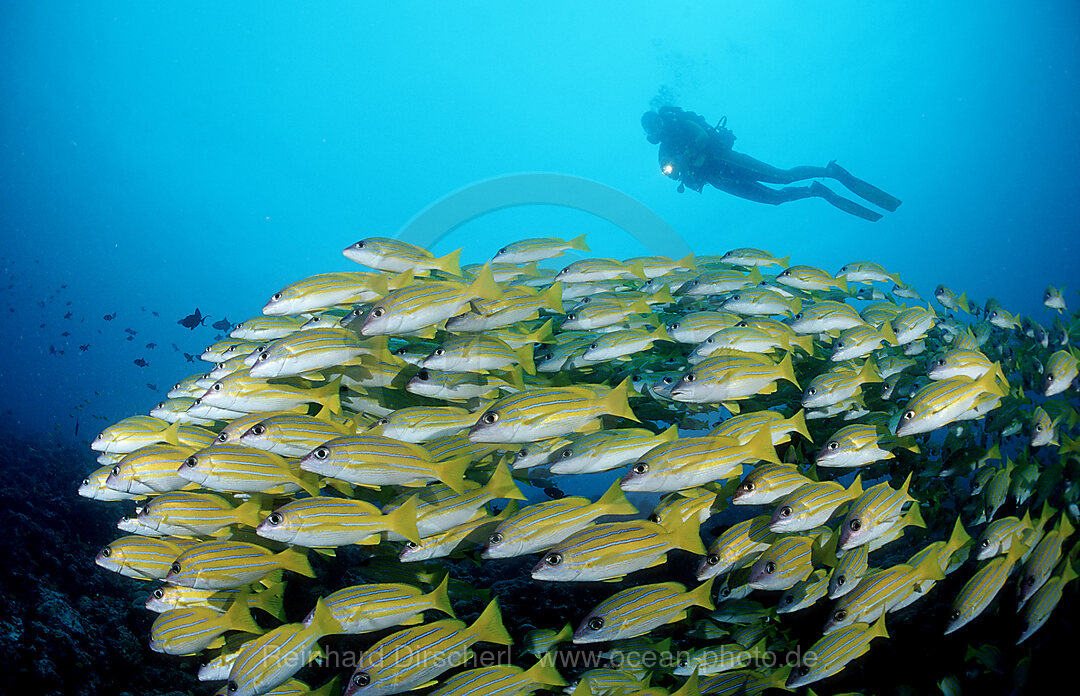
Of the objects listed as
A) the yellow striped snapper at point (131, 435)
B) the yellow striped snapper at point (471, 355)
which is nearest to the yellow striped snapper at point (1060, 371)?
the yellow striped snapper at point (471, 355)

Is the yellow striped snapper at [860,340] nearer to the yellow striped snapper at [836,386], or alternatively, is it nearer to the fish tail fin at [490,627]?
the yellow striped snapper at [836,386]

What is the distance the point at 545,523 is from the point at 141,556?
8.81 feet

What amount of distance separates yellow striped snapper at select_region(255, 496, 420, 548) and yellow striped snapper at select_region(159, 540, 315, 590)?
1.12 feet

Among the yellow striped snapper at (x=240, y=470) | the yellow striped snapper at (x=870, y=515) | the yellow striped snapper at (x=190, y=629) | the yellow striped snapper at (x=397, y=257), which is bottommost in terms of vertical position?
the yellow striped snapper at (x=190, y=629)

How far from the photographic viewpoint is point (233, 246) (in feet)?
335

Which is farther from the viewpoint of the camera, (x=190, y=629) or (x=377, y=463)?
(x=190, y=629)

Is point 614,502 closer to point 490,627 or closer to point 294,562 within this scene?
point 490,627

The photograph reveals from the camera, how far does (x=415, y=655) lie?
2.44m

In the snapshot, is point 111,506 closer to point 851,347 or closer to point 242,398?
point 242,398

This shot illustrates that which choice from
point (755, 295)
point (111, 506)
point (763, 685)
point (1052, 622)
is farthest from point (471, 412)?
point (111, 506)

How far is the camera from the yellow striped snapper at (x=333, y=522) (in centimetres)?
253

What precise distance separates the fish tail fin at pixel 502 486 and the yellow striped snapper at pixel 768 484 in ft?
4.42

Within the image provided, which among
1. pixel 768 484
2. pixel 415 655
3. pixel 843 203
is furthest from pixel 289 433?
pixel 843 203

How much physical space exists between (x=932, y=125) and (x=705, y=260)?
106266 millimetres
